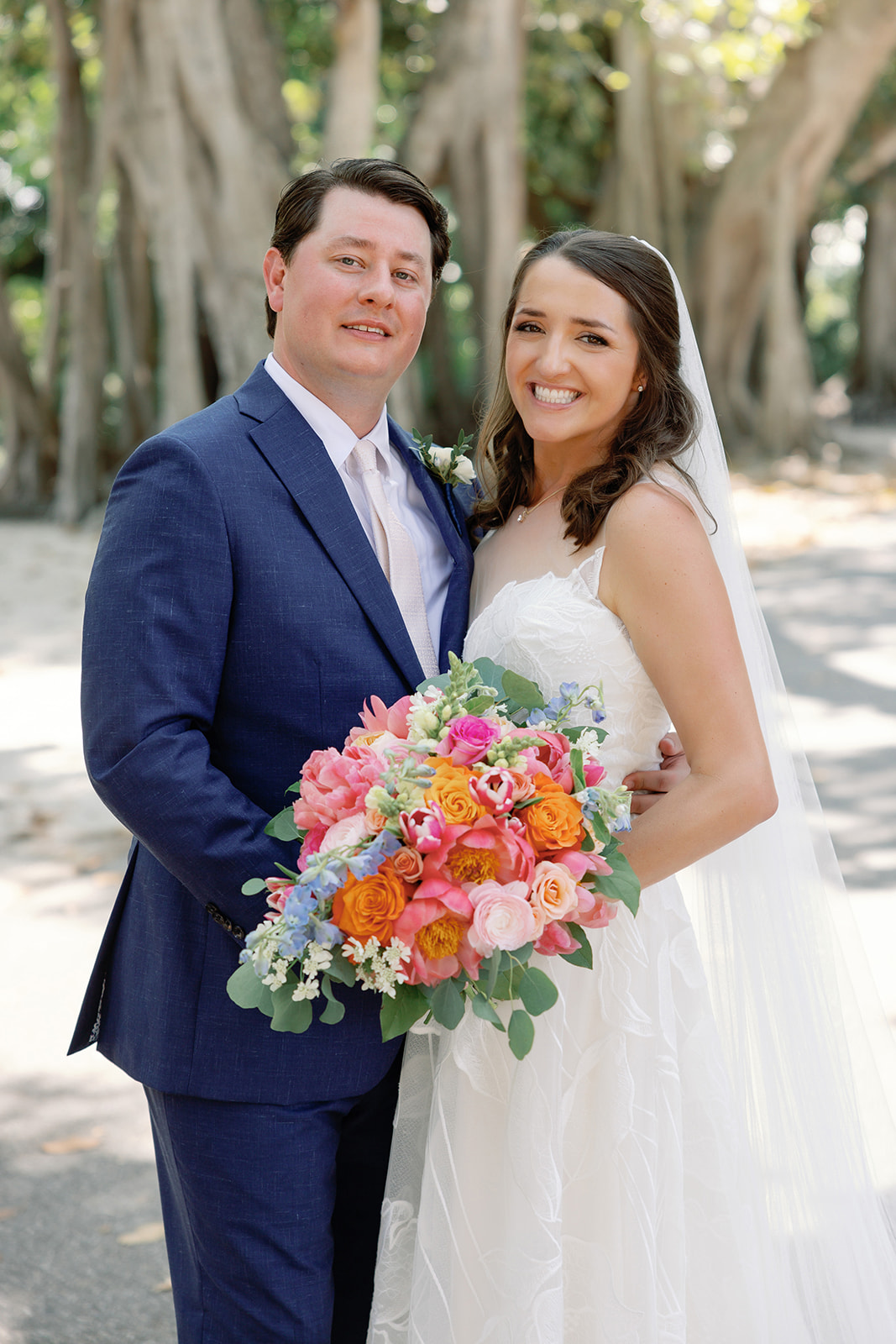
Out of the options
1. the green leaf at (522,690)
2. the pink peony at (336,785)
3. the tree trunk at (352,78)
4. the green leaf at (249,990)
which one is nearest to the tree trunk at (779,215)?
the tree trunk at (352,78)

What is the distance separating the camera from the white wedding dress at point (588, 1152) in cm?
200

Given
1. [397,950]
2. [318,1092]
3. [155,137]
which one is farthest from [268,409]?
[155,137]

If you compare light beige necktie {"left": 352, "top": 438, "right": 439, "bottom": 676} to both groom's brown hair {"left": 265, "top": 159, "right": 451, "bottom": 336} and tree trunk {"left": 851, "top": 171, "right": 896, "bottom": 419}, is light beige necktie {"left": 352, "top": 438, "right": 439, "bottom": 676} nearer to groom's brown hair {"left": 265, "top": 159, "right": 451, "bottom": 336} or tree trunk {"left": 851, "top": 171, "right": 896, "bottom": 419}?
groom's brown hair {"left": 265, "top": 159, "right": 451, "bottom": 336}

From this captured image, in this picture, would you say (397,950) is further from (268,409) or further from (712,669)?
(268,409)

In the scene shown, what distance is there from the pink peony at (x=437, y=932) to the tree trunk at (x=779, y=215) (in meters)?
13.6

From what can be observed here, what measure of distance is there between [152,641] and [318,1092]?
0.77 m

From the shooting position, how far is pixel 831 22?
12.8 meters

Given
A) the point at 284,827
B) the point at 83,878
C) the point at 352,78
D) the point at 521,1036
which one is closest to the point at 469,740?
the point at 284,827

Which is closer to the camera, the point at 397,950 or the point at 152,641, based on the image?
the point at 397,950

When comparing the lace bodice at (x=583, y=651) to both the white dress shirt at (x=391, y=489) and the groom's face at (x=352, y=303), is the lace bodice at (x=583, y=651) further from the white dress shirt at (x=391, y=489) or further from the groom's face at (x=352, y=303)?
the groom's face at (x=352, y=303)

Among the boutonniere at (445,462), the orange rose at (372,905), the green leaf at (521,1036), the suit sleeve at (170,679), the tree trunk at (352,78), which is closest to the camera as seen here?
the orange rose at (372,905)

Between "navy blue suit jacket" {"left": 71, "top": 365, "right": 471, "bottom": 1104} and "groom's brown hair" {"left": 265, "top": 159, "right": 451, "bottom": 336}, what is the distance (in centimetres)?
41

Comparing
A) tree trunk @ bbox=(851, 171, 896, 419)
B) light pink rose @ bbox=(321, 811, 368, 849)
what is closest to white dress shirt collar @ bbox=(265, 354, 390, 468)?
light pink rose @ bbox=(321, 811, 368, 849)

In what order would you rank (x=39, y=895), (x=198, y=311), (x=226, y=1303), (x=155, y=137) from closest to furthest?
(x=226, y=1303) → (x=39, y=895) → (x=155, y=137) → (x=198, y=311)
